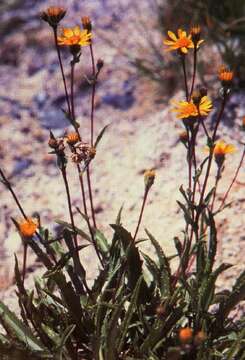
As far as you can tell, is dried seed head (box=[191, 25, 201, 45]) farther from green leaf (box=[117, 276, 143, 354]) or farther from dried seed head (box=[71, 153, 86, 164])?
green leaf (box=[117, 276, 143, 354])

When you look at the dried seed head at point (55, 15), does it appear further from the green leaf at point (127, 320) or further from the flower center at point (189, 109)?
the green leaf at point (127, 320)

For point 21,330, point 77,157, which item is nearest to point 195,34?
point 77,157

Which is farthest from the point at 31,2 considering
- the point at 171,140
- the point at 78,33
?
the point at 78,33

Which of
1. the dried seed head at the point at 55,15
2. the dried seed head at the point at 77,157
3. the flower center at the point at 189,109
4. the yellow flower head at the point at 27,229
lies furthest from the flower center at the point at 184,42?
the yellow flower head at the point at 27,229

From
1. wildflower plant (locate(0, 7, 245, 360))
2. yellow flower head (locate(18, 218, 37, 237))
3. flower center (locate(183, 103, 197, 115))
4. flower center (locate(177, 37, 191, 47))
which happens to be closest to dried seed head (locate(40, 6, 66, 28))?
wildflower plant (locate(0, 7, 245, 360))

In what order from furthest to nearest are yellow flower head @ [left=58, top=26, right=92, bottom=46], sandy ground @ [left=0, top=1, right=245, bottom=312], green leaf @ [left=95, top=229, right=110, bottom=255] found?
sandy ground @ [left=0, top=1, right=245, bottom=312], green leaf @ [left=95, top=229, right=110, bottom=255], yellow flower head @ [left=58, top=26, right=92, bottom=46]

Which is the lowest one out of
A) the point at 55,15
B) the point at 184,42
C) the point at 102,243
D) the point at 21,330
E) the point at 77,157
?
the point at 21,330

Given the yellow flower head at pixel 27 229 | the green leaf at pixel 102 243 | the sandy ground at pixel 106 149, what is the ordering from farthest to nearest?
the sandy ground at pixel 106 149, the green leaf at pixel 102 243, the yellow flower head at pixel 27 229

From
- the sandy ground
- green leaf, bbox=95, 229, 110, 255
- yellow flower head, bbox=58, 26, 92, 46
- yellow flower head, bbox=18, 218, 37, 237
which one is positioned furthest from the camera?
the sandy ground

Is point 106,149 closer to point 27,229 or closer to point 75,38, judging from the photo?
point 75,38
